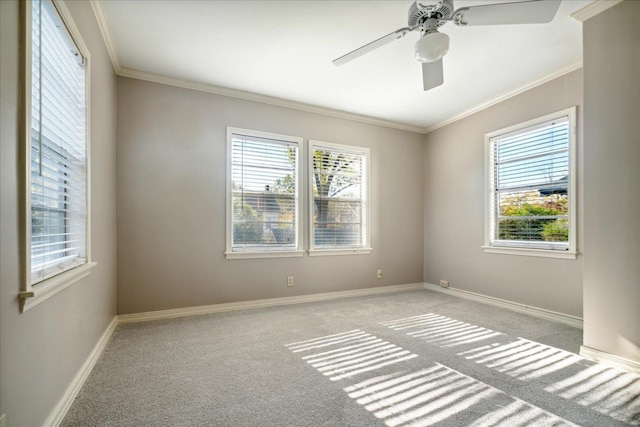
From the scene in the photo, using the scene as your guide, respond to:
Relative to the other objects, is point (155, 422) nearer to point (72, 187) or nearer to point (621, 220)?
point (72, 187)

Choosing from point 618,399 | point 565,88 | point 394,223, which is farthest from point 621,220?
point 394,223

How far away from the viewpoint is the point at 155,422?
1.62 m

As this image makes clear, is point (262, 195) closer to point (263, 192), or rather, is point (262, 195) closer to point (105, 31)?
point (263, 192)

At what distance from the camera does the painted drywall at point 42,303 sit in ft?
3.84

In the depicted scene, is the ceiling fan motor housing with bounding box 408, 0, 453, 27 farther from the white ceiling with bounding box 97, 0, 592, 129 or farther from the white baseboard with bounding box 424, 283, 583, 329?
the white baseboard with bounding box 424, 283, 583, 329

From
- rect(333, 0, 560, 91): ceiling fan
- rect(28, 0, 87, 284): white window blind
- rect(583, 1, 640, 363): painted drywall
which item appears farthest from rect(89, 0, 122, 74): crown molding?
rect(583, 1, 640, 363): painted drywall

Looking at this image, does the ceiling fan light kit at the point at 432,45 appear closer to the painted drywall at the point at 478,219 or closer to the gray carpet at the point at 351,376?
the gray carpet at the point at 351,376

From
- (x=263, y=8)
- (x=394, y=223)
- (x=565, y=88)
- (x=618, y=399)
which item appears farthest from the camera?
(x=394, y=223)

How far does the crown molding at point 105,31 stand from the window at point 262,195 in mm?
1215

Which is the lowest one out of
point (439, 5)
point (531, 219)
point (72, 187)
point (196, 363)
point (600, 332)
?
point (196, 363)

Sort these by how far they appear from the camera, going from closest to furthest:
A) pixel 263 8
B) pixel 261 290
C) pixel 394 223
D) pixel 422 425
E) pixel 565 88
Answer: pixel 422 425, pixel 263 8, pixel 565 88, pixel 261 290, pixel 394 223

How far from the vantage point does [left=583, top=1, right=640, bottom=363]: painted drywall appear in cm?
213

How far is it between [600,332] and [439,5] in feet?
8.34

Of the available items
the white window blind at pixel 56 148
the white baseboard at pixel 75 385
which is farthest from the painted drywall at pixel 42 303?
the white window blind at pixel 56 148
